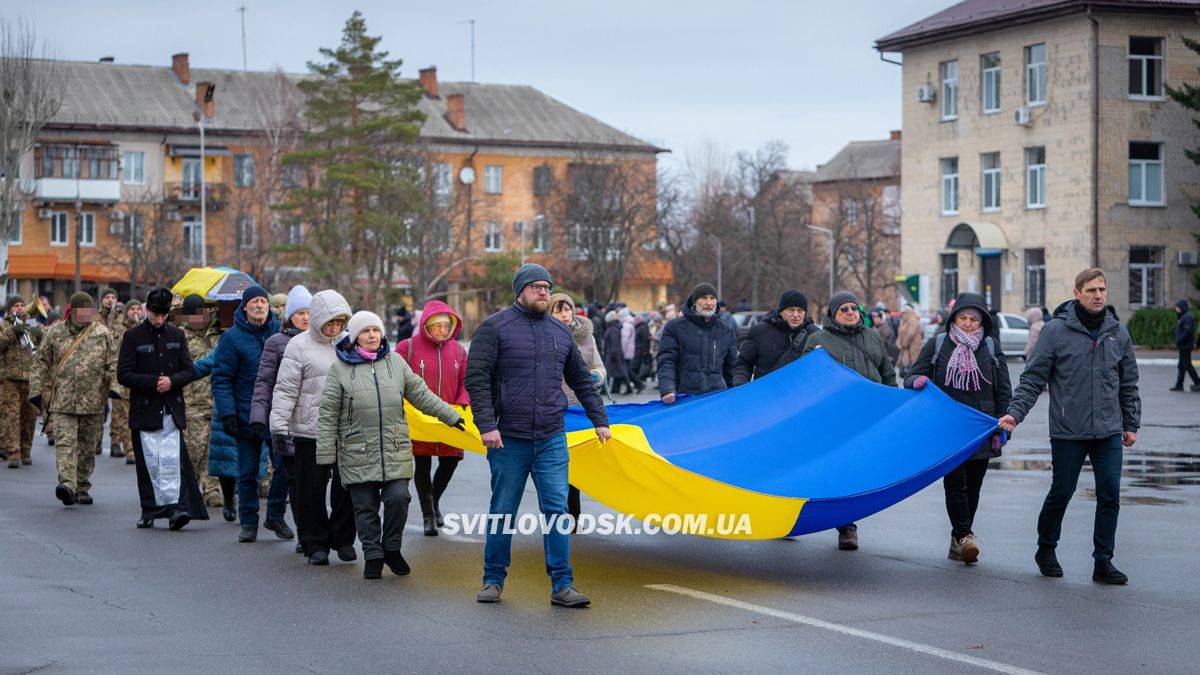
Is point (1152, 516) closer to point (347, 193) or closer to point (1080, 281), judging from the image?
point (1080, 281)

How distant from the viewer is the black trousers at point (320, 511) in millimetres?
11359

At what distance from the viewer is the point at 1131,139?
5175 centimetres

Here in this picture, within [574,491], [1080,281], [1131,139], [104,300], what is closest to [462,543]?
[574,491]

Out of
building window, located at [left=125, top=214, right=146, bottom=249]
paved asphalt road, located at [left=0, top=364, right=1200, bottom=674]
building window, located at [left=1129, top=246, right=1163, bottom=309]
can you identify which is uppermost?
building window, located at [left=125, top=214, right=146, bottom=249]

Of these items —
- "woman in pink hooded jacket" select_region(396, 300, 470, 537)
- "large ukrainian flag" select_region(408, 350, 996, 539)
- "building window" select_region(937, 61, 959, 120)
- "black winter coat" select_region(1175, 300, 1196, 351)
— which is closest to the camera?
"large ukrainian flag" select_region(408, 350, 996, 539)

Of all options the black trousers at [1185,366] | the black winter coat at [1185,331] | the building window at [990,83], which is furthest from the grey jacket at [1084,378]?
the building window at [990,83]

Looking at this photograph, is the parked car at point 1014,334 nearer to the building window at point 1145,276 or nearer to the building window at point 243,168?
the building window at point 1145,276

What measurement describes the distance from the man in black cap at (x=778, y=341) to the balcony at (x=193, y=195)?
7344 cm

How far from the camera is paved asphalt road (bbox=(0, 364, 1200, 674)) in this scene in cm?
802

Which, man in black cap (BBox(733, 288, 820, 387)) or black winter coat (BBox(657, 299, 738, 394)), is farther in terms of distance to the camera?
black winter coat (BBox(657, 299, 738, 394))

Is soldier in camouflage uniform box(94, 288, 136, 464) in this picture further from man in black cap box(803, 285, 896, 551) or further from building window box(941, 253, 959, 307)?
building window box(941, 253, 959, 307)

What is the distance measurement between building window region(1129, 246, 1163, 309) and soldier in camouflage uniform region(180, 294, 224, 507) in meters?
43.2

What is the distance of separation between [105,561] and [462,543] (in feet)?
8.71

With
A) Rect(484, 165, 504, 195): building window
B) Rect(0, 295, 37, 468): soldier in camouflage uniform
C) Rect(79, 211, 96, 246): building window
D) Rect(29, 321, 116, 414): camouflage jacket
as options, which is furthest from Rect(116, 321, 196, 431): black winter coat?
Rect(484, 165, 504, 195): building window
